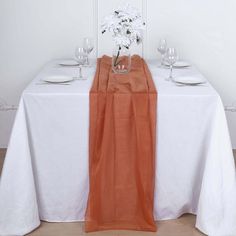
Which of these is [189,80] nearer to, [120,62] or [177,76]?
[177,76]

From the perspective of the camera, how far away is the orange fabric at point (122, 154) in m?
2.27

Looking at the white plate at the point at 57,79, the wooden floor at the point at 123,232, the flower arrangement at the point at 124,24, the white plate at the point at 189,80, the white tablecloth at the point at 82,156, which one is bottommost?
the wooden floor at the point at 123,232

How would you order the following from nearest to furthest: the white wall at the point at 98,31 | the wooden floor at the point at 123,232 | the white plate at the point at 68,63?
the wooden floor at the point at 123,232, the white plate at the point at 68,63, the white wall at the point at 98,31

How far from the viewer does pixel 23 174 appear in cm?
230

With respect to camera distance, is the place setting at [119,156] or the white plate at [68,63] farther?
the white plate at [68,63]

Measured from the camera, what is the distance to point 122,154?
233cm

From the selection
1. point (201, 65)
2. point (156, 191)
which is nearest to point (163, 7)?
point (201, 65)

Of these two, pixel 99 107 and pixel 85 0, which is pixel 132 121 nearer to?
pixel 99 107

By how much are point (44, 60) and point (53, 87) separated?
1.04 meters

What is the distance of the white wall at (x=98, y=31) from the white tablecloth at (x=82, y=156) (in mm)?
958

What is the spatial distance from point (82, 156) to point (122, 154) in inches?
8.2

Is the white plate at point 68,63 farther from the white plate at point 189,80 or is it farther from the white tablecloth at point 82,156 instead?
the white plate at point 189,80

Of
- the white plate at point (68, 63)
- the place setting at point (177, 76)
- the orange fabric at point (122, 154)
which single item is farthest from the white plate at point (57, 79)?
the place setting at point (177, 76)

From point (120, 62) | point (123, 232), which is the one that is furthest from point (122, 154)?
point (120, 62)
